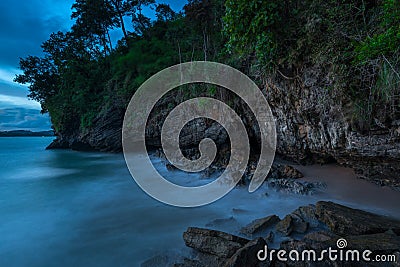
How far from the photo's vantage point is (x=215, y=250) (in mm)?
2365

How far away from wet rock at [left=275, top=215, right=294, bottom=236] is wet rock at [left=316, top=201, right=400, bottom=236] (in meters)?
0.52

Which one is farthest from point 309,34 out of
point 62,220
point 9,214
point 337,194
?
point 9,214

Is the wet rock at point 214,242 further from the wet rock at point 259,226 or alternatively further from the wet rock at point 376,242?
the wet rock at point 376,242

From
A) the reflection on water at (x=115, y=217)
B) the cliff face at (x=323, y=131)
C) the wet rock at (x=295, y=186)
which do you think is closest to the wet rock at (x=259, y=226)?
the reflection on water at (x=115, y=217)

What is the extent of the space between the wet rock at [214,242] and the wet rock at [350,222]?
1322mm

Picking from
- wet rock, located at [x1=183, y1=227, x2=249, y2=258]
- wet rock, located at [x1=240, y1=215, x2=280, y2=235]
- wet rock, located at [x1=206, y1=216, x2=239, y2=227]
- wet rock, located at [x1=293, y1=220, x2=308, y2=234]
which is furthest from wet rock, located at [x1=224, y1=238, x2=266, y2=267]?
wet rock, located at [x1=206, y1=216, x2=239, y2=227]

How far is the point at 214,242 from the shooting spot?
7.95 feet

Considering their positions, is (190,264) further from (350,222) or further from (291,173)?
(291,173)

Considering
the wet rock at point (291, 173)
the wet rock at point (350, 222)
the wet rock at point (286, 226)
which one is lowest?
the wet rock at point (286, 226)

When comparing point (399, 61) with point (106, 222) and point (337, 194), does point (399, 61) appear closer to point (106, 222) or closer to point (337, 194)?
point (337, 194)

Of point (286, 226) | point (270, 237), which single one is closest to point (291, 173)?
point (286, 226)

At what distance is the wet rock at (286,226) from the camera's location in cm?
280

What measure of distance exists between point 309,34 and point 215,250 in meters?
4.06

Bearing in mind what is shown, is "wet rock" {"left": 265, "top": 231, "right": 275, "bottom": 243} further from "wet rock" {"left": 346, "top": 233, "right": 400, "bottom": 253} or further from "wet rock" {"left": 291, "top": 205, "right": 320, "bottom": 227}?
"wet rock" {"left": 346, "top": 233, "right": 400, "bottom": 253}
